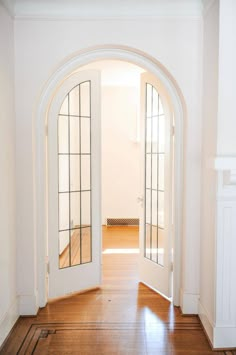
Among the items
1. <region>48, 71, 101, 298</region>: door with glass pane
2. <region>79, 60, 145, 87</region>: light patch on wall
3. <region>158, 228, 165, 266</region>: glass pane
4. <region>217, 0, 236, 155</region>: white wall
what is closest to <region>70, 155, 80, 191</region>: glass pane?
<region>48, 71, 101, 298</region>: door with glass pane

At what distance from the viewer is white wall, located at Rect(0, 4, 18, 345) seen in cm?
315

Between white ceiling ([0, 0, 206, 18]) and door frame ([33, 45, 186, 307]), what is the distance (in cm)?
31

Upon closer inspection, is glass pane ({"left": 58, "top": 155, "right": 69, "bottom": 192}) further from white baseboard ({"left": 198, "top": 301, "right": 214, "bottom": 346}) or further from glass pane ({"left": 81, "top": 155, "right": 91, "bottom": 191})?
white baseboard ({"left": 198, "top": 301, "right": 214, "bottom": 346})

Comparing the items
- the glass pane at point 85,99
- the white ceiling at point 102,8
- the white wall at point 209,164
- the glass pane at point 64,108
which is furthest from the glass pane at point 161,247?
the white ceiling at point 102,8

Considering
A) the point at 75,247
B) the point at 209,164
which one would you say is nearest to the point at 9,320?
the point at 75,247

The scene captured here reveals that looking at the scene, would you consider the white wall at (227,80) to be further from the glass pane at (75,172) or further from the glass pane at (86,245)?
the glass pane at (86,245)

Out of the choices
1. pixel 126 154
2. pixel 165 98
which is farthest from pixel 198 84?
pixel 126 154

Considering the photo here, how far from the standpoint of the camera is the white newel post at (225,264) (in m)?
2.94

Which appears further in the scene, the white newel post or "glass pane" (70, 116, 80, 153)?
"glass pane" (70, 116, 80, 153)

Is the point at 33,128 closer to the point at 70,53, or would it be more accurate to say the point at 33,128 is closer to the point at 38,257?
the point at 70,53

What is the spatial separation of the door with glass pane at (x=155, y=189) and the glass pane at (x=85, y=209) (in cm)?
63

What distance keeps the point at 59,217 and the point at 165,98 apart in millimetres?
1625

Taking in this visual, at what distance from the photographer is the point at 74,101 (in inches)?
160

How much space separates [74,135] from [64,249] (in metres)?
1.20
